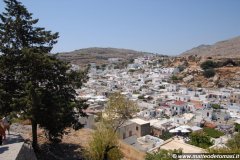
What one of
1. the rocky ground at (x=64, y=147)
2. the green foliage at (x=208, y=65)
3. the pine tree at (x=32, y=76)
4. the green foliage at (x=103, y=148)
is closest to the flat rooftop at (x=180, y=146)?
the rocky ground at (x=64, y=147)

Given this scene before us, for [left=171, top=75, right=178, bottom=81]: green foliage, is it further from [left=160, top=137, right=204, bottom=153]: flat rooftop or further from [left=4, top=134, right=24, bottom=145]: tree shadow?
[left=4, top=134, right=24, bottom=145]: tree shadow

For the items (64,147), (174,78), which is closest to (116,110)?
(64,147)

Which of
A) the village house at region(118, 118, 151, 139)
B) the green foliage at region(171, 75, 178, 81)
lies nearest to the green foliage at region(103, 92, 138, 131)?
the village house at region(118, 118, 151, 139)

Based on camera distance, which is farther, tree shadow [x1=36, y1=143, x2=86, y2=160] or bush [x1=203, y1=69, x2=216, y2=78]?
bush [x1=203, y1=69, x2=216, y2=78]

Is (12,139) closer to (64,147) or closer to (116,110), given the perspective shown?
(64,147)

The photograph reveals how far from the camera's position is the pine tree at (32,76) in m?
14.1

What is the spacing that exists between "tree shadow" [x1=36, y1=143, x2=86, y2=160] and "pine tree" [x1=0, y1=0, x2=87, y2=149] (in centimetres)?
80

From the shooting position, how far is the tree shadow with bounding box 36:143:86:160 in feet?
52.5

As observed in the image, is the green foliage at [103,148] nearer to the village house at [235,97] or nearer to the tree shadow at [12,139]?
the tree shadow at [12,139]

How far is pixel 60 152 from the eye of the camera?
17078 mm

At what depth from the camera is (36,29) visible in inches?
613

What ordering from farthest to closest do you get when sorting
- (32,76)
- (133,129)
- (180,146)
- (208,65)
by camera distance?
(208,65), (133,129), (180,146), (32,76)

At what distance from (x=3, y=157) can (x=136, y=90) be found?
79037mm

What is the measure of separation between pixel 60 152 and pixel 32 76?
5045 mm
